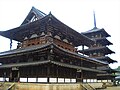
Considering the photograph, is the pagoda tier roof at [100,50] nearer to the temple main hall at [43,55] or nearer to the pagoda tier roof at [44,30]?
the temple main hall at [43,55]

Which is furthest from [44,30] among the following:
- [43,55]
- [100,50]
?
[100,50]

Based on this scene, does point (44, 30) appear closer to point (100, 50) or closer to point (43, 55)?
point (43, 55)

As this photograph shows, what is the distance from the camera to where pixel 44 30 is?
71.5 ft

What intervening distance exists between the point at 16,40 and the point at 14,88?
9907 mm

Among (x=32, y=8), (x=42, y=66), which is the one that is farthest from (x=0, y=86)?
(x=32, y=8)

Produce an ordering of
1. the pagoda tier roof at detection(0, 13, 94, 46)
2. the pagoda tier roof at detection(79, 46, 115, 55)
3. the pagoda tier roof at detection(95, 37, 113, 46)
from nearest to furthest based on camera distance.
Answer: the pagoda tier roof at detection(0, 13, 94, 46) → the pagoda tier roof at detection(79, 46, 115, 55) → the pagoda tier roof at detection(95, 37, 113, 46)

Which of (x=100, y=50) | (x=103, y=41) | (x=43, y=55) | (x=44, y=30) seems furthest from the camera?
(x=103, y=41)

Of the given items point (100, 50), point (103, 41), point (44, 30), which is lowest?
point (100, 50)

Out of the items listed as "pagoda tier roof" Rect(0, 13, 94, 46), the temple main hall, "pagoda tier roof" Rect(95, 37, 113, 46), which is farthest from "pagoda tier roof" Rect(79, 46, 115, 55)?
"pagoda tier roof" Rect(0, 13, 94, 46)

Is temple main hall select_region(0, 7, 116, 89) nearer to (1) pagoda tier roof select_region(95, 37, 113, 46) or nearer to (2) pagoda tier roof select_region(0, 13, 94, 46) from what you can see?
(2) pagoda tier roof select_region(0, 13, 94, 46)

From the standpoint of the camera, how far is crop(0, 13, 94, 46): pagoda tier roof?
20797 millimetres

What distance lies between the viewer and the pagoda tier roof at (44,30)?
20.8m

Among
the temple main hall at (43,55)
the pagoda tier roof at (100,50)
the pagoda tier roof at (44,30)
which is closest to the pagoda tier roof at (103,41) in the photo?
the pagoda tier roof at (100,50)

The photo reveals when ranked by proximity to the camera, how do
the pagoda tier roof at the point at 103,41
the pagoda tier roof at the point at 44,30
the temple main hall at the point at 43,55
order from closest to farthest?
the temple main hall at the point at 43,55, the pagoda tier roof at the point at 44,30, the pagoda tier roof at the point at 103,41
